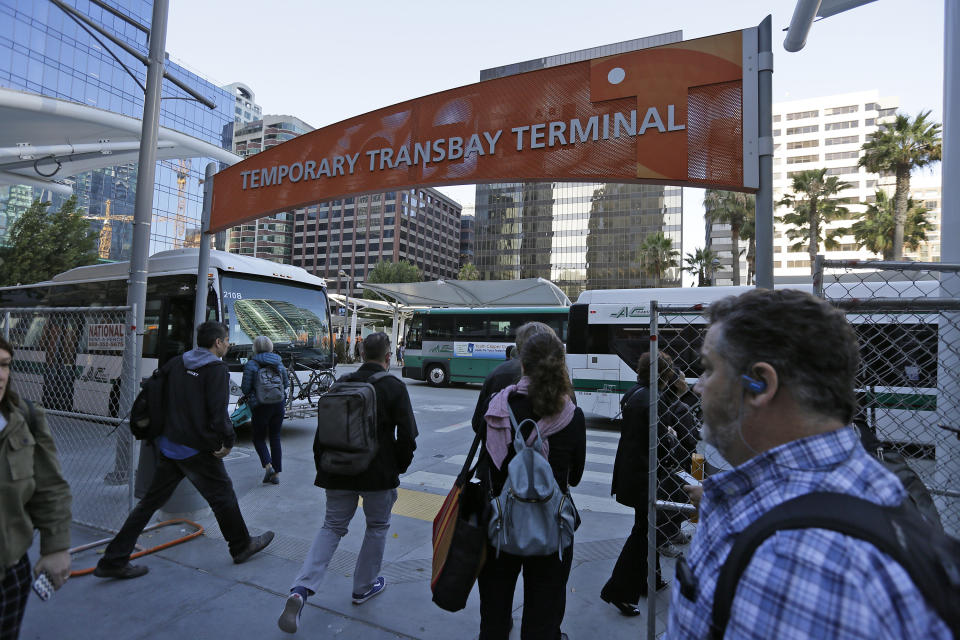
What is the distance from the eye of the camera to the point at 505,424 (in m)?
2.55

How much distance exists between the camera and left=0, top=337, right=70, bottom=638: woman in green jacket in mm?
1998

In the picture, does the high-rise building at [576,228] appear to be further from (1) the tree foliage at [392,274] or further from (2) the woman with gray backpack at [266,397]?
(2) the woman with gray backpack at [266,397]

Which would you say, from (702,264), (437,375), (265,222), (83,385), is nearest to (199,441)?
(83,385)

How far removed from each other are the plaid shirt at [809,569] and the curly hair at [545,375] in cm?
150

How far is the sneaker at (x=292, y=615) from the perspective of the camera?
2957 mm

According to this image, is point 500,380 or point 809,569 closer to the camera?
point 809,569

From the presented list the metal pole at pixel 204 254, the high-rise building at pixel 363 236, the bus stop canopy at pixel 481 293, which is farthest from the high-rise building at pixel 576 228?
the metal pole at pixel 204 254

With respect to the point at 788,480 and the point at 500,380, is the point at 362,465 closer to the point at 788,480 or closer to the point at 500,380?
the point at 500,380

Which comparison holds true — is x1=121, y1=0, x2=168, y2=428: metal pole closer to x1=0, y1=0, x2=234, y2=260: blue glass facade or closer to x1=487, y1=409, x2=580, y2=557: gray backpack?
x1=487, y1=409, x2=580, y2=557: gray backpack

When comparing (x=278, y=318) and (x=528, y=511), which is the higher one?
(x=278, y=318)

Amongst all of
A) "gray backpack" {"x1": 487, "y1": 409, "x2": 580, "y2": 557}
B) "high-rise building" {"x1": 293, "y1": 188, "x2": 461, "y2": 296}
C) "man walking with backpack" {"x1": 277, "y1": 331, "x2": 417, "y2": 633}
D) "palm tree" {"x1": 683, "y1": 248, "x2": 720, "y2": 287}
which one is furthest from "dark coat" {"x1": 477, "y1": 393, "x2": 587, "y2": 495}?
"high-rise building" {"x1": 293, "y1": 188, "x2": 461, "y2": 296}

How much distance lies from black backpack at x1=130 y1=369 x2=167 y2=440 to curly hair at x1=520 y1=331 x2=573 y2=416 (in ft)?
9.97

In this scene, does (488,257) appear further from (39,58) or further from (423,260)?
(39,58)

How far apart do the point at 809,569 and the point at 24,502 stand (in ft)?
8.97
